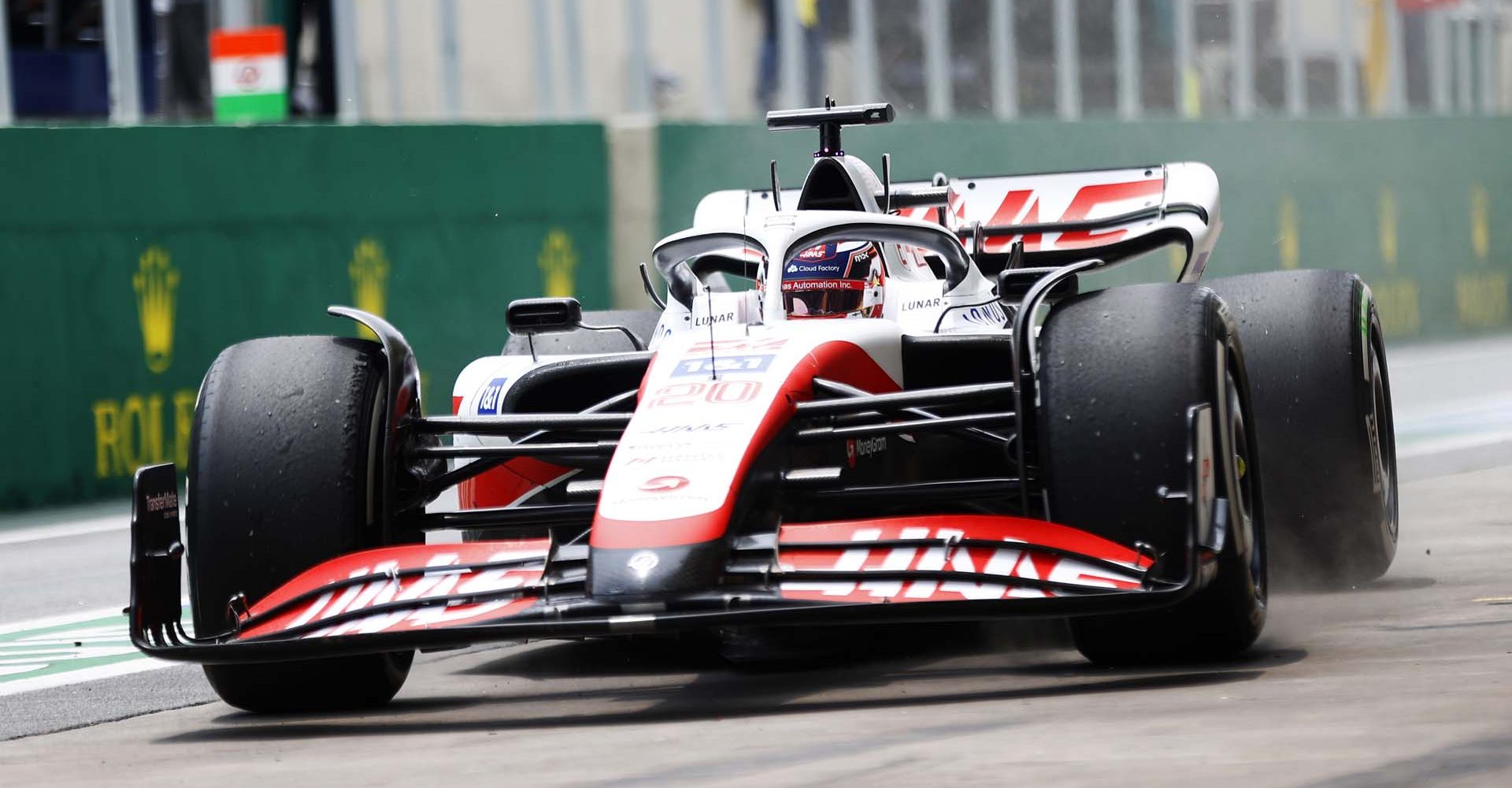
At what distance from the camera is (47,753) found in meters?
5.68

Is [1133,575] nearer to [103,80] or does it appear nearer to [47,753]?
[47,753]

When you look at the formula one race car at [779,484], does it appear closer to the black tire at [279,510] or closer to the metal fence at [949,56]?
the black tire at [279,510]

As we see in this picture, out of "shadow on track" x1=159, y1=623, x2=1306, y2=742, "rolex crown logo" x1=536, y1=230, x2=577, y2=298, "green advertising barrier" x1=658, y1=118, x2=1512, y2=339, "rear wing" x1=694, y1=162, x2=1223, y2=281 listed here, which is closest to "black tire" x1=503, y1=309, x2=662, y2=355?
"rear wing" x1=694, y1=162, x2=1223, y2=281

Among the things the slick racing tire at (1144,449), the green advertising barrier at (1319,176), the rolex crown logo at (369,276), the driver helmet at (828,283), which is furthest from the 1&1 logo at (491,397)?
the green advertising barrier at (1319,176)

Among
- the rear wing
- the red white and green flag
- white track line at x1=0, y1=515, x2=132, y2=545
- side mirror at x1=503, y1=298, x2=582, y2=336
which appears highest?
the red white and green flag

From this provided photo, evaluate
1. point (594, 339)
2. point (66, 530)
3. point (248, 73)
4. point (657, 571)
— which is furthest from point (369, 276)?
point (657, 571)

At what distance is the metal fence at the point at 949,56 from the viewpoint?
16594 millimetres

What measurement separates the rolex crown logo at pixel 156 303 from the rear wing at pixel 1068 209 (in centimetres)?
375

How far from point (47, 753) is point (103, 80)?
9095 mm

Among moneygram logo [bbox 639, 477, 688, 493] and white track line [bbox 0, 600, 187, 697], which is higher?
moneygram logo [bbox 639, 477, 688, 493]

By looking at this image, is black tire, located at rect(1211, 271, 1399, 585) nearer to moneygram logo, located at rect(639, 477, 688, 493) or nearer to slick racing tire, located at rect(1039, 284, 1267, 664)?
slick racing tire, located at rect(1039, 284, 1267, 664)

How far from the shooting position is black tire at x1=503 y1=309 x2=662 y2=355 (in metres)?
8.78

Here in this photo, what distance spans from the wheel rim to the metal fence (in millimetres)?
8448

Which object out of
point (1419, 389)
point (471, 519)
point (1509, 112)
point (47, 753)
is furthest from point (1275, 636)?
point (1509, 112)
